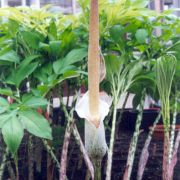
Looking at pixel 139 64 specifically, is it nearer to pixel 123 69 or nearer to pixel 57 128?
pixel 123 69

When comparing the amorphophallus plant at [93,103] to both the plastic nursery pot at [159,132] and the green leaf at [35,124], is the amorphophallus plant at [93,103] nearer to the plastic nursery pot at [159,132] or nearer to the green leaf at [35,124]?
the green leaf at [35,124]

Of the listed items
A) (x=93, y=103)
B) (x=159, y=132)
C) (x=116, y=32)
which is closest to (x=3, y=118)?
(x=93, y=103)

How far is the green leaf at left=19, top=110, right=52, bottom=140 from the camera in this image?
458mm

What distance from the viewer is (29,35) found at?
575 millimetres

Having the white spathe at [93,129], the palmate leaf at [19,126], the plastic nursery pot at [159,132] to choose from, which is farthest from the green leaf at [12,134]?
the plastic nursery pot at [159,132]

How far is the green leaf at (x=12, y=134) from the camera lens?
0.43 m

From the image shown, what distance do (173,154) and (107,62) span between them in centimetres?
20

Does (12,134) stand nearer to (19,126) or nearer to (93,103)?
(19,126)

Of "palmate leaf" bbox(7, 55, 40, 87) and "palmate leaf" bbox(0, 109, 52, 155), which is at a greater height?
"palmate leaf" bbox(7, 55, 40, 87)

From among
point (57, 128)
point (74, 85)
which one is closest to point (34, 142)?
point (57, 128)

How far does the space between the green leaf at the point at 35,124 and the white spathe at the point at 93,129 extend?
0.23 ft

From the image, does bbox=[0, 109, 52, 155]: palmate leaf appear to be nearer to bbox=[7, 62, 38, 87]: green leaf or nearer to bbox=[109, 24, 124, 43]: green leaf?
bbox=[7, 62, 38, 87]: green leaf

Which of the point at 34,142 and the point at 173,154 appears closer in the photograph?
the point at 173,154

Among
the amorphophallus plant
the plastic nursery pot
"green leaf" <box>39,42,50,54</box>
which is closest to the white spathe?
the amorphophallus plant
